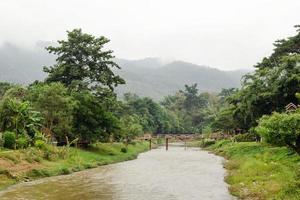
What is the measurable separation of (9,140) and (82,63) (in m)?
22.1

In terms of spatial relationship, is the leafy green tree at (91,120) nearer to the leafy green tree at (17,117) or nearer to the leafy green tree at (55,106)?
the leafy green tree at (55,106)

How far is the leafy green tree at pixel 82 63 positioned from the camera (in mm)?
59312

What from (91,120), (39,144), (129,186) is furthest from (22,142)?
(129,186)

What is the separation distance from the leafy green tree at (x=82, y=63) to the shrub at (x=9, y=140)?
63.8 ft

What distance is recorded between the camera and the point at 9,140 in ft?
131

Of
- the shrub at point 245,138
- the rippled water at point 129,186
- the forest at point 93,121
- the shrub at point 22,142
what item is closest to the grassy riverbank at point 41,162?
the forest at point 93,121

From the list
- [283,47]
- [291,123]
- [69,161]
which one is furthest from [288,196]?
[283,47]

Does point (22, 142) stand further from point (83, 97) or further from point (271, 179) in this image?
point (271, 179)

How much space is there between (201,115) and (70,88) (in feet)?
325

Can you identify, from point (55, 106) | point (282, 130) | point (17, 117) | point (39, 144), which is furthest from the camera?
point (55, 106)

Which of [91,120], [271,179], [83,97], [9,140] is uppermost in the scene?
[83,97]

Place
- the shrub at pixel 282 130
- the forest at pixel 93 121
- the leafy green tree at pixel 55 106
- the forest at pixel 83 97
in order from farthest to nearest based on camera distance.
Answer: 1. the leafy green tree at pixel 55 106
2. the forest at pixel 83 97
3. the forest at pixel 93 121
4. the shrub at pixel 282 130

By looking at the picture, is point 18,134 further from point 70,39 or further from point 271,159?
point 271,159

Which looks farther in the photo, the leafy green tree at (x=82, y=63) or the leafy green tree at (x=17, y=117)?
the leafy green tree at (x=82, y=63)
